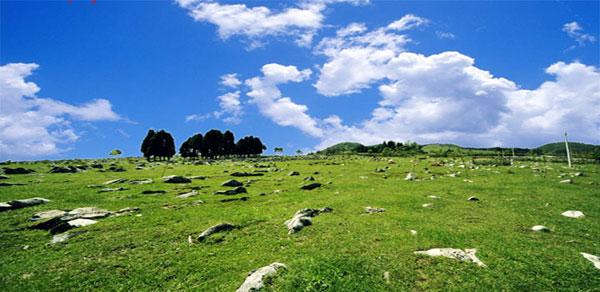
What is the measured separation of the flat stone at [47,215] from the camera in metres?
19.0

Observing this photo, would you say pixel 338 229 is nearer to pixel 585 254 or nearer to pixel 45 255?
pixel 585 254

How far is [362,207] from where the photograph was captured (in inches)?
861

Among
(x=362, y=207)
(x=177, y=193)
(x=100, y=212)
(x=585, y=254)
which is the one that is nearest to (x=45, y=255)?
(x=100, y=212)

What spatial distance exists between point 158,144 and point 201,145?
21.6 metres

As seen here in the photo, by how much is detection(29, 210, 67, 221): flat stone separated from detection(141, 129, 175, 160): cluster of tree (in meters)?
92.0

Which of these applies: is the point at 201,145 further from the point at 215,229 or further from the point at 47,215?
the point at 215,229

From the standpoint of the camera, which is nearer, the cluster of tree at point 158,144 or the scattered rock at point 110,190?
the scattered rock at point 110,190

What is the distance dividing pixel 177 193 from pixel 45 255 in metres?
16.8

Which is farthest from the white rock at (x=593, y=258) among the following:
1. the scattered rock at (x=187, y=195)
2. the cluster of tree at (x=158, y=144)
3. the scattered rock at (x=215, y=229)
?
the cluster of tree at (x=158, y=144)

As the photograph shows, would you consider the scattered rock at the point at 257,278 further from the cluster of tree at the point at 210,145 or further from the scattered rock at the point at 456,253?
the cluster of tree at the point at 210,145

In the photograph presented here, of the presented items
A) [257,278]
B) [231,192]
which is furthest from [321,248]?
[231,192]

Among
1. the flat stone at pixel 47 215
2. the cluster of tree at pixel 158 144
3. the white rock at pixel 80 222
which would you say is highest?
the cluster of tree at pixel 158 144

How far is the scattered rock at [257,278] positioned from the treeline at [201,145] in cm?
10740

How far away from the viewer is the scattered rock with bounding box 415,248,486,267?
11.9m
